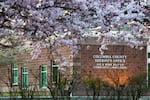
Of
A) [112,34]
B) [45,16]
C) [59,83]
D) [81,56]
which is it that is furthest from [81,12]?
[81,56]

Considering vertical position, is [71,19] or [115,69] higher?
[71,19]

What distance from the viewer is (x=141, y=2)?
9195 millimetres

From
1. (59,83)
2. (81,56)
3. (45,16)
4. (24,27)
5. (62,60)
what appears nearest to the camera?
(45,16)

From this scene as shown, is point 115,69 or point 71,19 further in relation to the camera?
point 115,69

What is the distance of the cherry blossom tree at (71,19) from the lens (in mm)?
8000

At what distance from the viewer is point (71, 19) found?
8375mm

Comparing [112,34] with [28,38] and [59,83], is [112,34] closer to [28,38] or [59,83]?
[28,38]

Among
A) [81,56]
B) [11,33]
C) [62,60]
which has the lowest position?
[81,56]

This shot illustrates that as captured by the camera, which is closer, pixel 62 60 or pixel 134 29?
pixel 134 29

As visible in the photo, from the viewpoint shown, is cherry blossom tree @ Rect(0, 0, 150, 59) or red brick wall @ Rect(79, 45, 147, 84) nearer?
cherry blossom tree @ Rect(0, 0, 150, 59)

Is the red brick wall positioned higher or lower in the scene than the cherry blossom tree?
lower

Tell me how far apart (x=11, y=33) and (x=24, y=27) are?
0.72 meters

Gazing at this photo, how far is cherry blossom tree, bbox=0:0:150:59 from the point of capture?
800 centimetres

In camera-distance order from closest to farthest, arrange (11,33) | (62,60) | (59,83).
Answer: (11,33)
(62,60)
(59,83)
